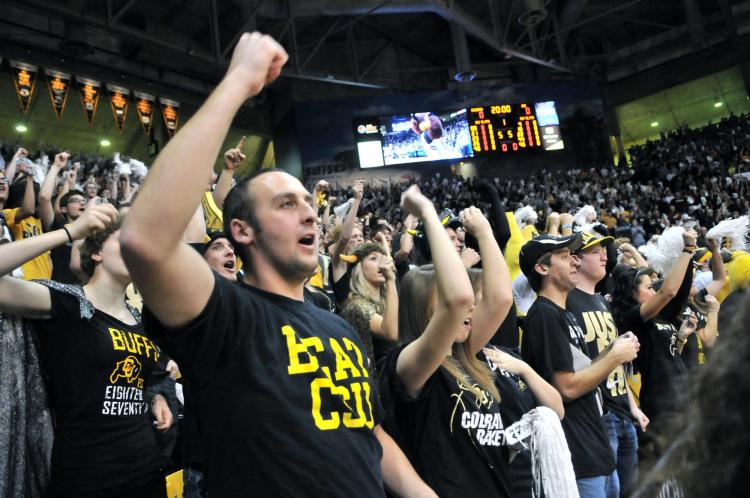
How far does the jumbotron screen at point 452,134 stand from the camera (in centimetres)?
1980

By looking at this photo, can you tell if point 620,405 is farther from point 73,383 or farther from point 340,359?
point 73,383

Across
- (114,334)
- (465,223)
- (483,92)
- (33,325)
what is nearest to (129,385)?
(114,334)

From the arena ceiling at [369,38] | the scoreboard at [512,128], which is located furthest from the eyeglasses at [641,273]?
the scoreboard at [512,128]

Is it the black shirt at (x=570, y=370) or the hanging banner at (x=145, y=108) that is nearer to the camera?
the black shirt at (x=570, y=370)

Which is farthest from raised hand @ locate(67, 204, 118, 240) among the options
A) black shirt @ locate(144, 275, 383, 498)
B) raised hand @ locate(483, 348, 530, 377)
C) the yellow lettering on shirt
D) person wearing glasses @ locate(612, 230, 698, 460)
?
person wearing glasses @ locate(612, 230, 698, 460)

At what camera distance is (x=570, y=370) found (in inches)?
110

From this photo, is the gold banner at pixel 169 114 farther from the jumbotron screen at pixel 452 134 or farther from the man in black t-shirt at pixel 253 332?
the man in black t-shirt at pixel 253 332

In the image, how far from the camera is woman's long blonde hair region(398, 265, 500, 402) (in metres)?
2.24

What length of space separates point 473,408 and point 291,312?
870mm

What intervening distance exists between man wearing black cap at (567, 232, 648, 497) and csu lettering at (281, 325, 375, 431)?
6.89 feet

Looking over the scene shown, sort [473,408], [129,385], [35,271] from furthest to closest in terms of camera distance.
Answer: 1. [35,271]
2. [129,385]
3. [473,408]

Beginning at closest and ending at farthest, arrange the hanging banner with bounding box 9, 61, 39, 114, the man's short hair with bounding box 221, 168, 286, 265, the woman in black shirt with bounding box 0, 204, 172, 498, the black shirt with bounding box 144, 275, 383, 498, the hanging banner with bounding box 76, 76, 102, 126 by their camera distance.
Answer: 1. the black shirt with bounding box 144, 275, 383, 498
2. the man's short hair with bounding box 221, 168, 286, 265
3. the woman in black shirt with bounding box 0, 204, 172, 498
4. the hanging banner with bounding box 9, 61, 39, 114
5. the hanging banner with bounding box 76, 76, 102, 126

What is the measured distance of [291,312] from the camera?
1553 mm

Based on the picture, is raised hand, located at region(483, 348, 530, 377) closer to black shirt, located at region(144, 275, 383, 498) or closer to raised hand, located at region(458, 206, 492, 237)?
raised hand, located at region(458, 206, 492, 237)
